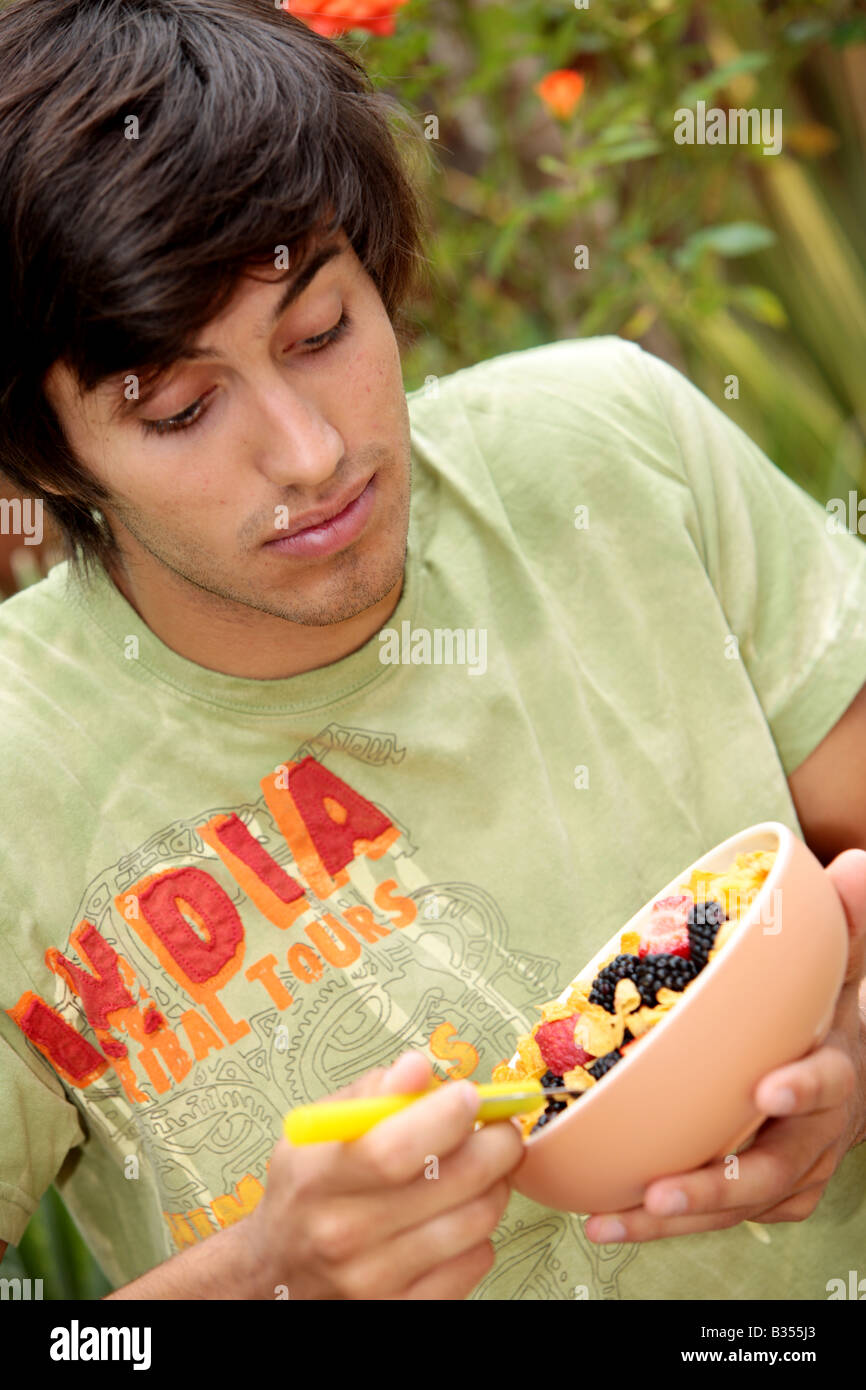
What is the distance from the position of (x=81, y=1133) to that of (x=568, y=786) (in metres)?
0.51

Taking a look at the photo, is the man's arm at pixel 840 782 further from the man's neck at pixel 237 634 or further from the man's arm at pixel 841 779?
the man's neck at pixel 237 634

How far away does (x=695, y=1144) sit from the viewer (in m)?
0.79

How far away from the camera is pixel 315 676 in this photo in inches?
43.8

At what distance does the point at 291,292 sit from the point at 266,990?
0.54 meters

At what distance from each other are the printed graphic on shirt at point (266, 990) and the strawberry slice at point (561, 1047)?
0.80 ft

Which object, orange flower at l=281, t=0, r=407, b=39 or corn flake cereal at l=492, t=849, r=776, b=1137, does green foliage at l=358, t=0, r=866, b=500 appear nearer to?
orange flower at l=281, t=0, r=407, b=39

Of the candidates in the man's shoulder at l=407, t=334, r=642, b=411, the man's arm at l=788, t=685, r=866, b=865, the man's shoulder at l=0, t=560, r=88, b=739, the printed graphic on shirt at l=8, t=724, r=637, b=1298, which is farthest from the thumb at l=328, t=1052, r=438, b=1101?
the man's shoulder at l=407, t=334, r=642, b=411

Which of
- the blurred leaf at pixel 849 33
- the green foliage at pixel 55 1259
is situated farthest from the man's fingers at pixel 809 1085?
the blurred leaf at pixel 849 33

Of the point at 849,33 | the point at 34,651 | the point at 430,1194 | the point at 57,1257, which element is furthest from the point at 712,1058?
the point at 849,33

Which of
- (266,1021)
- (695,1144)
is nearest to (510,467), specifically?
(266,1021)

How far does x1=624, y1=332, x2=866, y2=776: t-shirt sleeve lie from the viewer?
3.90 feet

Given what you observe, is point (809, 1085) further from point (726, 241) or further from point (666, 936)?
point (726, 241)

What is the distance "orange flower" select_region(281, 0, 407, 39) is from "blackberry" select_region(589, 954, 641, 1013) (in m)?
1.10

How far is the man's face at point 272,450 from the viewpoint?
96 centimetres
